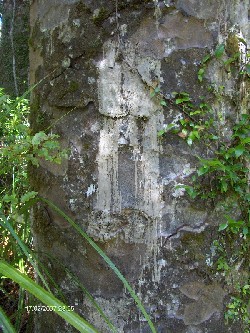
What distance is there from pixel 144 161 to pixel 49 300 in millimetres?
616

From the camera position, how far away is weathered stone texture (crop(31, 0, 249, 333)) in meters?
1.32

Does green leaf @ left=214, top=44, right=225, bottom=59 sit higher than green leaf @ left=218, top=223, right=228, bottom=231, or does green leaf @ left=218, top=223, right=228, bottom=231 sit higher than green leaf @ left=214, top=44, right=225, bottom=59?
green leaf @ left=214, top=44, right=225, bottom=59

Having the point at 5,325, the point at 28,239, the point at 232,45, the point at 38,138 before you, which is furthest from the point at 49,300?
the point at 28,239

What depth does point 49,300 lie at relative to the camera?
0.83m

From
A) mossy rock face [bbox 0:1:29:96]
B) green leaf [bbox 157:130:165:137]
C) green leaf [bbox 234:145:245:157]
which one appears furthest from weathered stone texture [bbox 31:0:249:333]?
mossy rock face [bbox 0:1:29:96]

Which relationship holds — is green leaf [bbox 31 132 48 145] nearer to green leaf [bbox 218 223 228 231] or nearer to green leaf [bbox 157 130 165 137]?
green leaf [bbox 157 130 165 137]

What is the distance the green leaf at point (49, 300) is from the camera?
0.82 metres

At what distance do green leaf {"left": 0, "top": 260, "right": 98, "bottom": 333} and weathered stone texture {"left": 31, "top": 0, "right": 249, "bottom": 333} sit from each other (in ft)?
1.68

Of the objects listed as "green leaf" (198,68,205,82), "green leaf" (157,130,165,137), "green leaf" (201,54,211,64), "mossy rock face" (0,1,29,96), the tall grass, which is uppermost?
"mossy rock face" (0,1,29,96)

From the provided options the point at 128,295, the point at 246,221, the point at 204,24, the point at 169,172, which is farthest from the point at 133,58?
the point at 128,295

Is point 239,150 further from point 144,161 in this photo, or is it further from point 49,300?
point 49,300

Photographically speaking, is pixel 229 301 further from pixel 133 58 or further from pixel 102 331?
pixel 133 58

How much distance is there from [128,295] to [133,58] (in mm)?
775

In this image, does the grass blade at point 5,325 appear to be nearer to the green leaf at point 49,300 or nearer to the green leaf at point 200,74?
the green leaf at point 49,300
